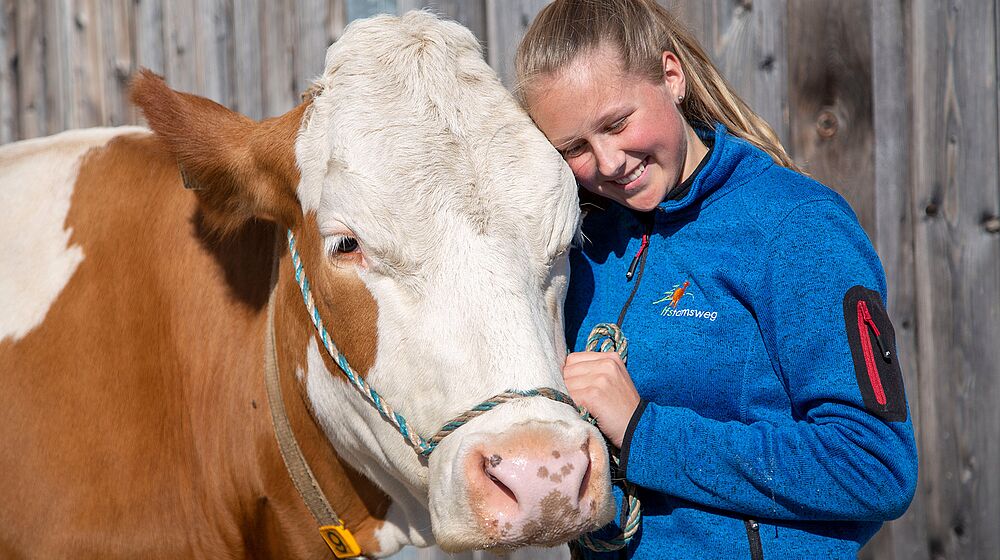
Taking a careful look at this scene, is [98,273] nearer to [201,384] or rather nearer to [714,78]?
[201,384]

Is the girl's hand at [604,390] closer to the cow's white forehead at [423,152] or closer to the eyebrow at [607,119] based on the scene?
the cow's white forehead at [423,152]

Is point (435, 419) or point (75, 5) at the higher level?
point (75, 5)

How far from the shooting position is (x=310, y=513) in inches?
83.0

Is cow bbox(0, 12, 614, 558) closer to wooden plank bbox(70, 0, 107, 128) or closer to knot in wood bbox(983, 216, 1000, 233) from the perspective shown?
knot in wood bbox(983, 216, 1000, 233)

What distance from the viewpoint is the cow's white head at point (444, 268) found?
1.37 m

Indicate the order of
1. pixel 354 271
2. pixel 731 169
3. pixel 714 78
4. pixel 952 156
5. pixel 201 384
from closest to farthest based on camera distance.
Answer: pixel 354 271
pixel 731 169
pixel 714 78
pixel 201 384
pixel 952 156

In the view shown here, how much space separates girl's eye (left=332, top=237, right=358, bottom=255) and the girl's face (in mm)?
474

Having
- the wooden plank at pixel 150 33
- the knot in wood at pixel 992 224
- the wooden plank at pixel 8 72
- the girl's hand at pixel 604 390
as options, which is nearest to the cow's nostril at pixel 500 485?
the girl's hand at pixel 604 390

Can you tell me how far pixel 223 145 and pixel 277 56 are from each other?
1.85 metres

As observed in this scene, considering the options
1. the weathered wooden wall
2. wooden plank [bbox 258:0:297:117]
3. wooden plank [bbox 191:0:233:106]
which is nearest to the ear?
the weathered wooden wall

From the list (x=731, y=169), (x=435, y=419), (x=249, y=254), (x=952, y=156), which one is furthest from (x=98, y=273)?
(x=952, y=156)

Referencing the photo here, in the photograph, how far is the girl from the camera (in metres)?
1.52

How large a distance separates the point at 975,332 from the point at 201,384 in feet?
8.30

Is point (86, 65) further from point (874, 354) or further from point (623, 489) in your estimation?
point (874, 354)
